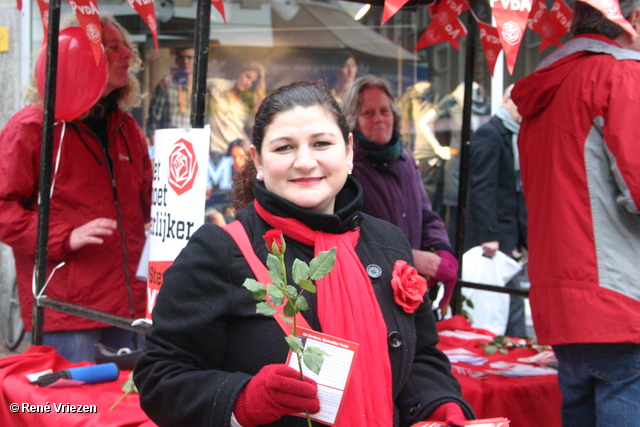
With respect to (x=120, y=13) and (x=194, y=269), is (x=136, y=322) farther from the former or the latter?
(x=120, y=13)

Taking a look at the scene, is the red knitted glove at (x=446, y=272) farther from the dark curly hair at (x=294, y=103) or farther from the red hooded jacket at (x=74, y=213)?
the dark curly hair at (x=294, y=103)

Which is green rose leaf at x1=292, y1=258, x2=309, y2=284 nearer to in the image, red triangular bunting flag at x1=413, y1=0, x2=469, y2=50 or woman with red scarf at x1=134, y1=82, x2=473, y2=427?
woman with red scarf at x1=134, y1=82, x2=473, y2=427

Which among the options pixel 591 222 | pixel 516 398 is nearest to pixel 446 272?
pixel 516 398

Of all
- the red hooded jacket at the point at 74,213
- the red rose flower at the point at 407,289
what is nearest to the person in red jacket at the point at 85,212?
the red hooded jacket at the point at 74,213

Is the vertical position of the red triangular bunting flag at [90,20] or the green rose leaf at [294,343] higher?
the red triangular bunting flag at [90,20]

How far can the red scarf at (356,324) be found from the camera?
52.6 inches

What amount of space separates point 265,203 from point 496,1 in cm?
93

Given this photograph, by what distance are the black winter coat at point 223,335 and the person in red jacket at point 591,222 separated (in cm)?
66

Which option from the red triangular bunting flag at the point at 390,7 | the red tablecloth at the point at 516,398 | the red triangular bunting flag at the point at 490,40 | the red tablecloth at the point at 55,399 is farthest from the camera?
the red triangular bunting flag at the point at 490,40

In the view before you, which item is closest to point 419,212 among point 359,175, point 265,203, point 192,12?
point 359,175

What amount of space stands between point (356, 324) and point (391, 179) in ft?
5.86

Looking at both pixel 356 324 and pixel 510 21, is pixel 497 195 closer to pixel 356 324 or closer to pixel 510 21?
pixel 510 21

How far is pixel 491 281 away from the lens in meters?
4.36

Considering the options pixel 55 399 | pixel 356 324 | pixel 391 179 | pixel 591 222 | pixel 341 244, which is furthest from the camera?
pixel 391 179
